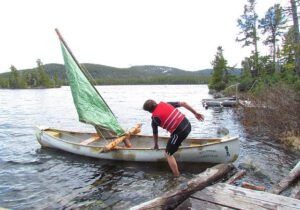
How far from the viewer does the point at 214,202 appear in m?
5.27

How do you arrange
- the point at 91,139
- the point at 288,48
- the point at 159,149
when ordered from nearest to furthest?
the point at 159,149 < the point at 91,139 < the point at 288,48

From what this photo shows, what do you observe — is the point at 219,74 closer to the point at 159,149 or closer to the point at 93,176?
the point at 159,149

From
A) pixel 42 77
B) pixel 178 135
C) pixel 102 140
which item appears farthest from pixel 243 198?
pixel 42 77

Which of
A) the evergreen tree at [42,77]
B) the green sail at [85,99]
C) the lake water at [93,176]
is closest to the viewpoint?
the lake water at [93,176]

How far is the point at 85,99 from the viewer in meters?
14.1

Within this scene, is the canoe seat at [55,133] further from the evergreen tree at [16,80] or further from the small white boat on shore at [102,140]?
the evergreen tree at [16,80]

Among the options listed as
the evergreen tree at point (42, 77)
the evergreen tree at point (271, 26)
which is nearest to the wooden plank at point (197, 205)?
the evergreen tree at point (271, 26)

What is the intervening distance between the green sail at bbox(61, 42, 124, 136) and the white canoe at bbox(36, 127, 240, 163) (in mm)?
838

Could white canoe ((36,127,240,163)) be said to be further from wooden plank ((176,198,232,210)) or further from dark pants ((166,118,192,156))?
wooden plank ((176,198,232,210))

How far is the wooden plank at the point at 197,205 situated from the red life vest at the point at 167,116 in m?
4.13

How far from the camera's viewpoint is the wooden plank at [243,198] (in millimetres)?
4973

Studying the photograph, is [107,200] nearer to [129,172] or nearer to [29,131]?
[129,172]

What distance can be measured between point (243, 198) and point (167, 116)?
175 inches

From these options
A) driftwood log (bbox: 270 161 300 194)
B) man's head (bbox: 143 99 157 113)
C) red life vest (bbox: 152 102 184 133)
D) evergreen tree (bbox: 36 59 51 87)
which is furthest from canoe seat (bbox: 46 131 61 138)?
evergreen tree (bbox: 36 59 51 87)
